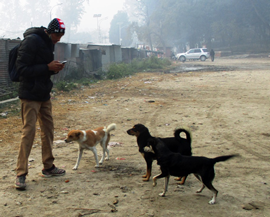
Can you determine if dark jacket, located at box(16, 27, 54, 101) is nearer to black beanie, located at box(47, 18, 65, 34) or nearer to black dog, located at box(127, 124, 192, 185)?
black beanie, located at box(47, 18, 65, 34)

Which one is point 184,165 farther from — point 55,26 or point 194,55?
point 194,55

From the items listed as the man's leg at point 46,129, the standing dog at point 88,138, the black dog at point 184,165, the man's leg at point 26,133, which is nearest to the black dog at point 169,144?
the black dog at point 184,165

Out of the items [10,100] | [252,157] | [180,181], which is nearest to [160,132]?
[252,157]

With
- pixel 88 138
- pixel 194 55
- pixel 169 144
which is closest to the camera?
pixel 169 144

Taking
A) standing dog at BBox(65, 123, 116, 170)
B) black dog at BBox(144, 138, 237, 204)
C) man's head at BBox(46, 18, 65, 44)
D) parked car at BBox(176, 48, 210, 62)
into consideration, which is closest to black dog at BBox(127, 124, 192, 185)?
black dog at BBox(144, 138, 237, 204)

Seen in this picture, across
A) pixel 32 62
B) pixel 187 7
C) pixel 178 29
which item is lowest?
pixel 32 62

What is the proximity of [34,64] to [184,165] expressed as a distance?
218 centimetres

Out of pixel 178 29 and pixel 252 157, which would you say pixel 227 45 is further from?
pixel 252 157

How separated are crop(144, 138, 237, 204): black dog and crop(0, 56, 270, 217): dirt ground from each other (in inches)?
9.8

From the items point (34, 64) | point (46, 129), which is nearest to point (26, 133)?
point (46, 129)

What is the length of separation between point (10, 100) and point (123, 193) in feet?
23.4

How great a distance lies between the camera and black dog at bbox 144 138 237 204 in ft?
11.3

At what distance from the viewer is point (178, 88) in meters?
13.7

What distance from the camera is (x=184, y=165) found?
3.57 meters
